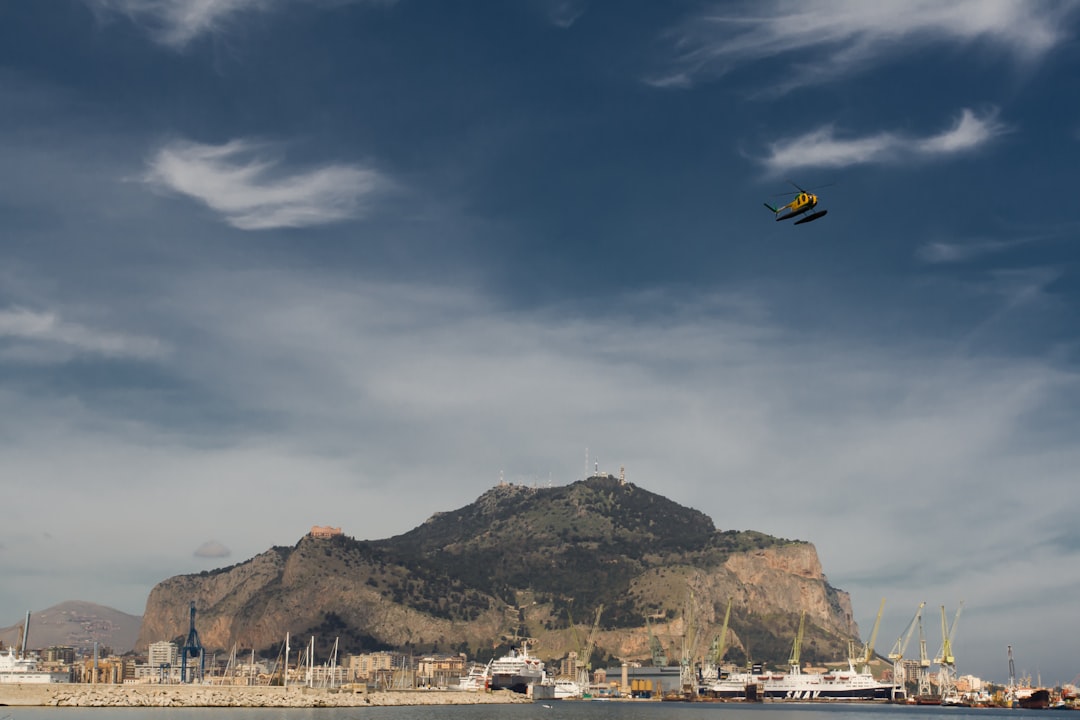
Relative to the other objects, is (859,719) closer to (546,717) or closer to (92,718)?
(546,717)

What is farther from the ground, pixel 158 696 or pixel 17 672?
pixel 17 672

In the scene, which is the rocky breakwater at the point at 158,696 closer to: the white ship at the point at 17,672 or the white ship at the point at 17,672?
the white ship at the point at 17,672

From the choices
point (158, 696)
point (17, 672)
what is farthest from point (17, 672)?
point (158, 696)

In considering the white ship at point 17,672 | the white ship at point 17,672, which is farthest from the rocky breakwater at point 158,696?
the white ship at point 17,672

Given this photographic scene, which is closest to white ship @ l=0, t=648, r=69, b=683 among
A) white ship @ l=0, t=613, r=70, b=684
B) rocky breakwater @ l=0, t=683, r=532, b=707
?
white ship @ l=0, t=613, r=70, b=684

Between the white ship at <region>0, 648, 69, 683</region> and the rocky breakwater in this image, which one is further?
the white ship at <region>0, 648, 69, 683</region>

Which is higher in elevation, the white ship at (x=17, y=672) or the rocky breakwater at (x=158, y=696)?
the white ship at (x=17, y=672)

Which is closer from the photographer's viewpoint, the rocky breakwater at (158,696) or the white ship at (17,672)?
the rocky breakwater at (158,696)

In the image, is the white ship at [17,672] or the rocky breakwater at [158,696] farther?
the white ship at [17,672]

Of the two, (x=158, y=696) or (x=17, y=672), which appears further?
(x=17, y=672)

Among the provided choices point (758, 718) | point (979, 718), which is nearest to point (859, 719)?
point (758, 718)

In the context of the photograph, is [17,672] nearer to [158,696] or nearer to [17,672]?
[17,672]

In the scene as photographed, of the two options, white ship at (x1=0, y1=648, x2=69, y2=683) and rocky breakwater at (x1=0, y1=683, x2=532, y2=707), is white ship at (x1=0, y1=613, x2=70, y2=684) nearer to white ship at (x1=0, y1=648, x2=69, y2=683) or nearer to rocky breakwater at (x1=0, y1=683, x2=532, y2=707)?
white ship at (x1=0, y1=648, x2=69, y2=683)
